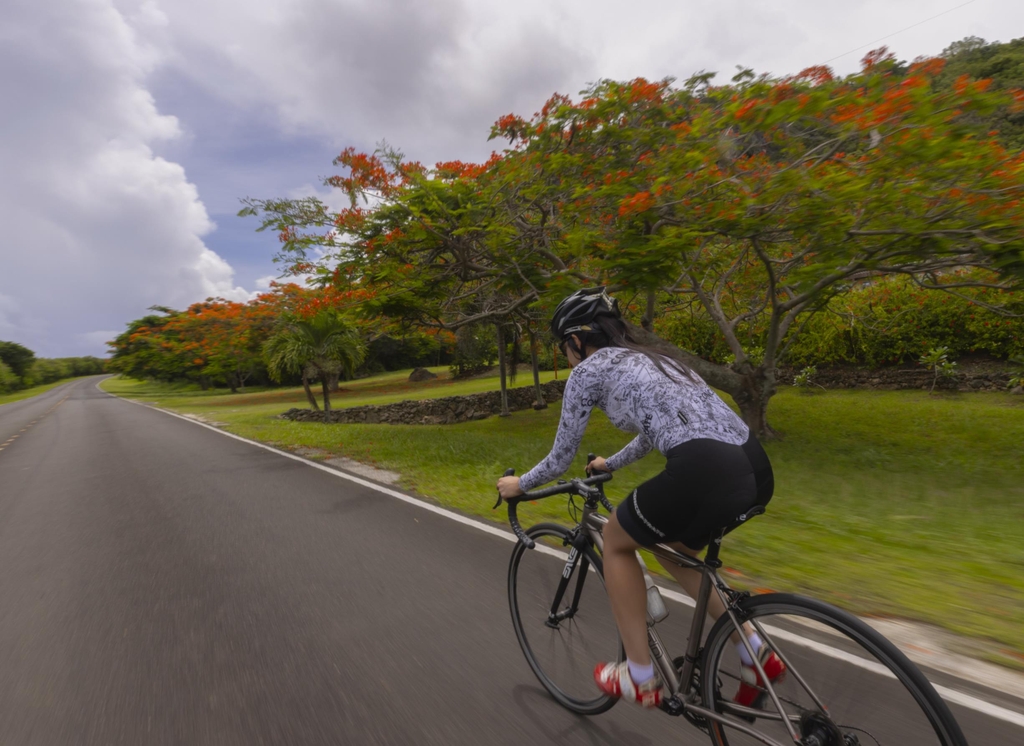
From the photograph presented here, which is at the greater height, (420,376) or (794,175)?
(794,175)

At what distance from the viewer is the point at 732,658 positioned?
207 centimetres

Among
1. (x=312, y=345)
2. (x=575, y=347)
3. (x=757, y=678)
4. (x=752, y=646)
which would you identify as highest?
(x=575, y=347)

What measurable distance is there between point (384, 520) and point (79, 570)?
2.69 m

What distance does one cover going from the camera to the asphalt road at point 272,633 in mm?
2633

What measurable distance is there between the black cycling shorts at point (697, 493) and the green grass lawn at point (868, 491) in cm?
212

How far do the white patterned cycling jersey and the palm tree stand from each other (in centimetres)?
1883

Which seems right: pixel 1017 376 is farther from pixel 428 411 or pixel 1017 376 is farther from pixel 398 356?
pixel 398 356

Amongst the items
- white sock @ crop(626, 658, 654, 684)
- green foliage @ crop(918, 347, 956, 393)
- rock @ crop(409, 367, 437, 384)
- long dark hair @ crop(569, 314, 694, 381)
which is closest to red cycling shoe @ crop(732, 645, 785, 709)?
white sock @ crop(626, 658, 654, 684)

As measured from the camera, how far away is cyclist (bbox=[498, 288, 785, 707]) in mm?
2033

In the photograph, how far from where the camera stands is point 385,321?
16422 mm

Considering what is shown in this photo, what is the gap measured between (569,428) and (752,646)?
3.32 feet

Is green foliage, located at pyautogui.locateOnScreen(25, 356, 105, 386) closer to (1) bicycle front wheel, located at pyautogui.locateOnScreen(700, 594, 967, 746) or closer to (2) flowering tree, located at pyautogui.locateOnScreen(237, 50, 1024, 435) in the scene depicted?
(2) flowering tree, located at pyautogui.locateOnScreen(237, 50, 1024, 435)

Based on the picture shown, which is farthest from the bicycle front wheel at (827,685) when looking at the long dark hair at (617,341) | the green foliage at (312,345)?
the green foliage at (312,345)

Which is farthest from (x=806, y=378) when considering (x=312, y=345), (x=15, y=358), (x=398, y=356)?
(x=15, y=358)
